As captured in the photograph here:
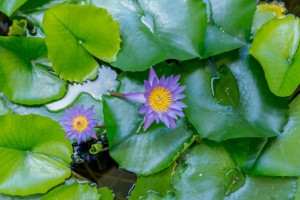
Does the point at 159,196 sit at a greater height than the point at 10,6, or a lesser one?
lesser

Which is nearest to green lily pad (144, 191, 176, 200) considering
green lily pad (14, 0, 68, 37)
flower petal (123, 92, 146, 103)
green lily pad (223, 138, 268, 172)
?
green lily pad (223, 138, 268, 172)

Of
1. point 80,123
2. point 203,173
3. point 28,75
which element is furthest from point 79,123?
point 203,173

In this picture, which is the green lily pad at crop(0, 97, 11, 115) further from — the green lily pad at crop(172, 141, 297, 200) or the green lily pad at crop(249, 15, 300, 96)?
the green lily pad at crop(249, 15, 300, 96)

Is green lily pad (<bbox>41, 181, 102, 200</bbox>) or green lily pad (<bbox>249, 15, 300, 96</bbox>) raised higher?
green lily pad (<bbox>249, 15, 300, 96</bbox>)

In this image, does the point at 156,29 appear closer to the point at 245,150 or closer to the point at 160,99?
the point at 160,99

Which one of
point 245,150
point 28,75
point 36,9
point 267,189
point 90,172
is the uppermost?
point 36,9

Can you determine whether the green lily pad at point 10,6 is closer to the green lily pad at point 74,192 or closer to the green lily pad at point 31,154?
the green lily pad at point 31,154

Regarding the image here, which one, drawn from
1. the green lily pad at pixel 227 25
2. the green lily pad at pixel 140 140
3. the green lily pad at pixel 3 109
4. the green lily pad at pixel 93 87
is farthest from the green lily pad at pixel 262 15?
the green lily pad at pixel 3 109
